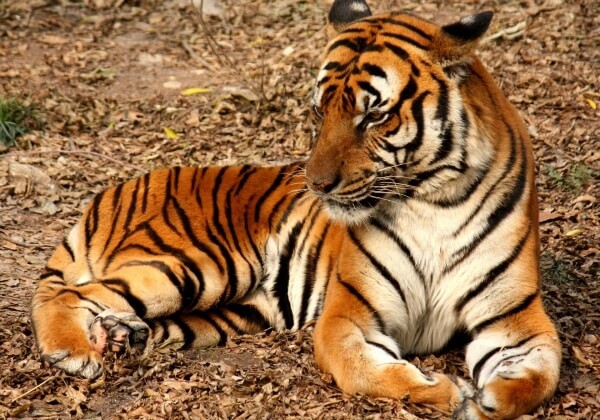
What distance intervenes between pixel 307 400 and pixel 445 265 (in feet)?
2.85

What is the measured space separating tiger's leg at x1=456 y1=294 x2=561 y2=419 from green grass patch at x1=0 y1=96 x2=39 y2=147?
4.43m

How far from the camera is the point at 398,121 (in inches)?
171

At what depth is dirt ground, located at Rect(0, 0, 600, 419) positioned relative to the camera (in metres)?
4.42

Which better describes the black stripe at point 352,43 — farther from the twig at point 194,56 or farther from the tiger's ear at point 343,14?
the twig at point 194,56

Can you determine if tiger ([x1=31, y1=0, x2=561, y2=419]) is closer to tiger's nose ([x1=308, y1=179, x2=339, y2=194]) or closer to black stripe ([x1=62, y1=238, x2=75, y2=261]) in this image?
tiger's nose ([x1=308, y1=179, x2=339, y2=194])

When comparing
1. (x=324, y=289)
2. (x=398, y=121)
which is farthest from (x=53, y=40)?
(x=398, y=121)

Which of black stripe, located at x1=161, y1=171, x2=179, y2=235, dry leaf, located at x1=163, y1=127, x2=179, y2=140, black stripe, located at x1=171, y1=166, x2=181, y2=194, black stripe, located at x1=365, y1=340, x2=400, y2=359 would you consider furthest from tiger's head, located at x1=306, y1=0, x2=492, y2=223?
dry leaf, located at x1=163, y1=127, x2=179, y2=140

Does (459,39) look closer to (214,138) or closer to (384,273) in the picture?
(384,273)

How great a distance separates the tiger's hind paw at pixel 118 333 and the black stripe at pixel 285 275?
0.84m

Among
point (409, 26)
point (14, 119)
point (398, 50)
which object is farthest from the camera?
point (14, 119)

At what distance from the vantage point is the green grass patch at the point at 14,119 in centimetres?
759

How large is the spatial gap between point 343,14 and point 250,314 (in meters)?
1.64

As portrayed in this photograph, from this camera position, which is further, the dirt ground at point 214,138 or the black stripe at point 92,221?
the black stripe at point 92,221

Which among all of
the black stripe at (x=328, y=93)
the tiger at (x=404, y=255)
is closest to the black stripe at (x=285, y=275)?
the tiger at (x=404, y=255)
